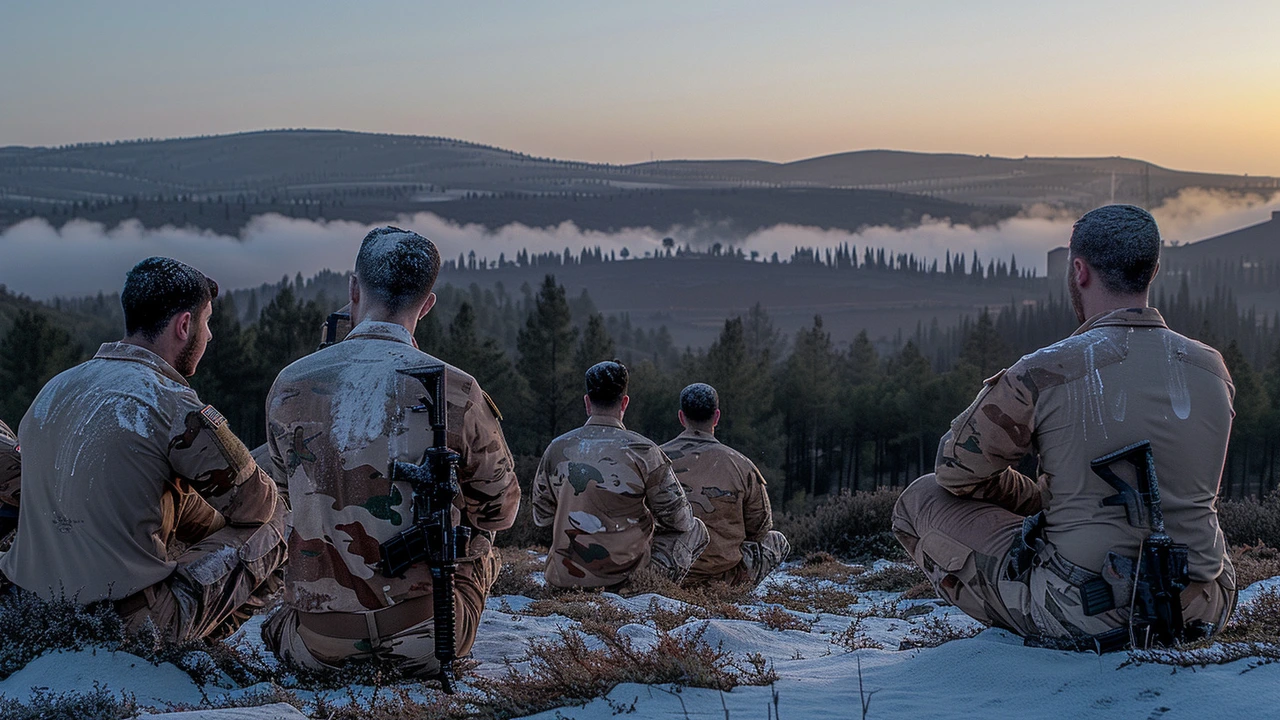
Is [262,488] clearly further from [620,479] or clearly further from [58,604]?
[620,479]

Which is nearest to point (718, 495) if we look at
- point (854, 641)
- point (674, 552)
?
point (674, 552)

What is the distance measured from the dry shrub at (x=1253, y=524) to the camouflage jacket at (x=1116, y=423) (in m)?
7.08

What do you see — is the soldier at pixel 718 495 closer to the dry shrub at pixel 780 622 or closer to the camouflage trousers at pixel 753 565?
the camouflage trousers at pixel 753 565

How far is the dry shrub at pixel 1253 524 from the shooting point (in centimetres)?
1116

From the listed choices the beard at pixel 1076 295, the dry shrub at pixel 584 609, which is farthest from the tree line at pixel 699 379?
the beard at pixel 1076 295

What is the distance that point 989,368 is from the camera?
256 ft

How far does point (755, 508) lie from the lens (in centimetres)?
1037

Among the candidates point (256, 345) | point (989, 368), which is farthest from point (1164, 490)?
point (989, 368)

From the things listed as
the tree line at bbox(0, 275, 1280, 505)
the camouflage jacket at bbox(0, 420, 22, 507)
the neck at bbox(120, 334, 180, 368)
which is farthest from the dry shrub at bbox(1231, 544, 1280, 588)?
the tree line at bbox(0, 275, 1280, 505)

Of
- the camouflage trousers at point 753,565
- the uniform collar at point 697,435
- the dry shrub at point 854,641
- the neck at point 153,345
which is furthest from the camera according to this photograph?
the uniform collar at point 697,435

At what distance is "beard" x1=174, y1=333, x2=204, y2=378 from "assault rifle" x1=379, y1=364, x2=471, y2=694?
62.6 inches

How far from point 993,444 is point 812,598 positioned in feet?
13.6

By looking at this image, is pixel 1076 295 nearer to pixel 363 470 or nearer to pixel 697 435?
pixel 363 470

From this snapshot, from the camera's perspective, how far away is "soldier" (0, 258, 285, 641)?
5215 millimetres
